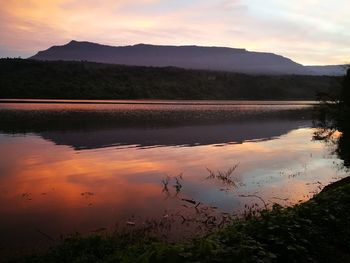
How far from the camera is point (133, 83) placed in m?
146

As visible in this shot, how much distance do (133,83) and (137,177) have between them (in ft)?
416

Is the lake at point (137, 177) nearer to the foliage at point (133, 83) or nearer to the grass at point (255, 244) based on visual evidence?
the grass at point (255, 244)

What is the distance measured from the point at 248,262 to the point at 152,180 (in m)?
13.6

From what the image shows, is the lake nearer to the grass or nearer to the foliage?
the grass

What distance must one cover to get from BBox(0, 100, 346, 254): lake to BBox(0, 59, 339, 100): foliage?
7767 cm

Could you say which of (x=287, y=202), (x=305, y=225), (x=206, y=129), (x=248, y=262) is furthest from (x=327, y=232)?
(x=206, y=129)

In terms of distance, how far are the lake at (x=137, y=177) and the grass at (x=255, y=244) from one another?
1.66 meters

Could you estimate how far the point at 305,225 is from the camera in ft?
30.8

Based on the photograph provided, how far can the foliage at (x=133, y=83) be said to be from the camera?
12006cm

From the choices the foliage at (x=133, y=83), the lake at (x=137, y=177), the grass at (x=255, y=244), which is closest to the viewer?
the grass at (x=255, y=244)

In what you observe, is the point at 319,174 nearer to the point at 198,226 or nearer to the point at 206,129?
the point at 198,226

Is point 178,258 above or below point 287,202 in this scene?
above

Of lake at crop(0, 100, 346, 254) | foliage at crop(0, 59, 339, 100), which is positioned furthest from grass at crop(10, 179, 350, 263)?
foliage at crop(0, 59, 339, 100)

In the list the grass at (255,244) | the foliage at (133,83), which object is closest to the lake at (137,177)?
the grass at (255,244)
